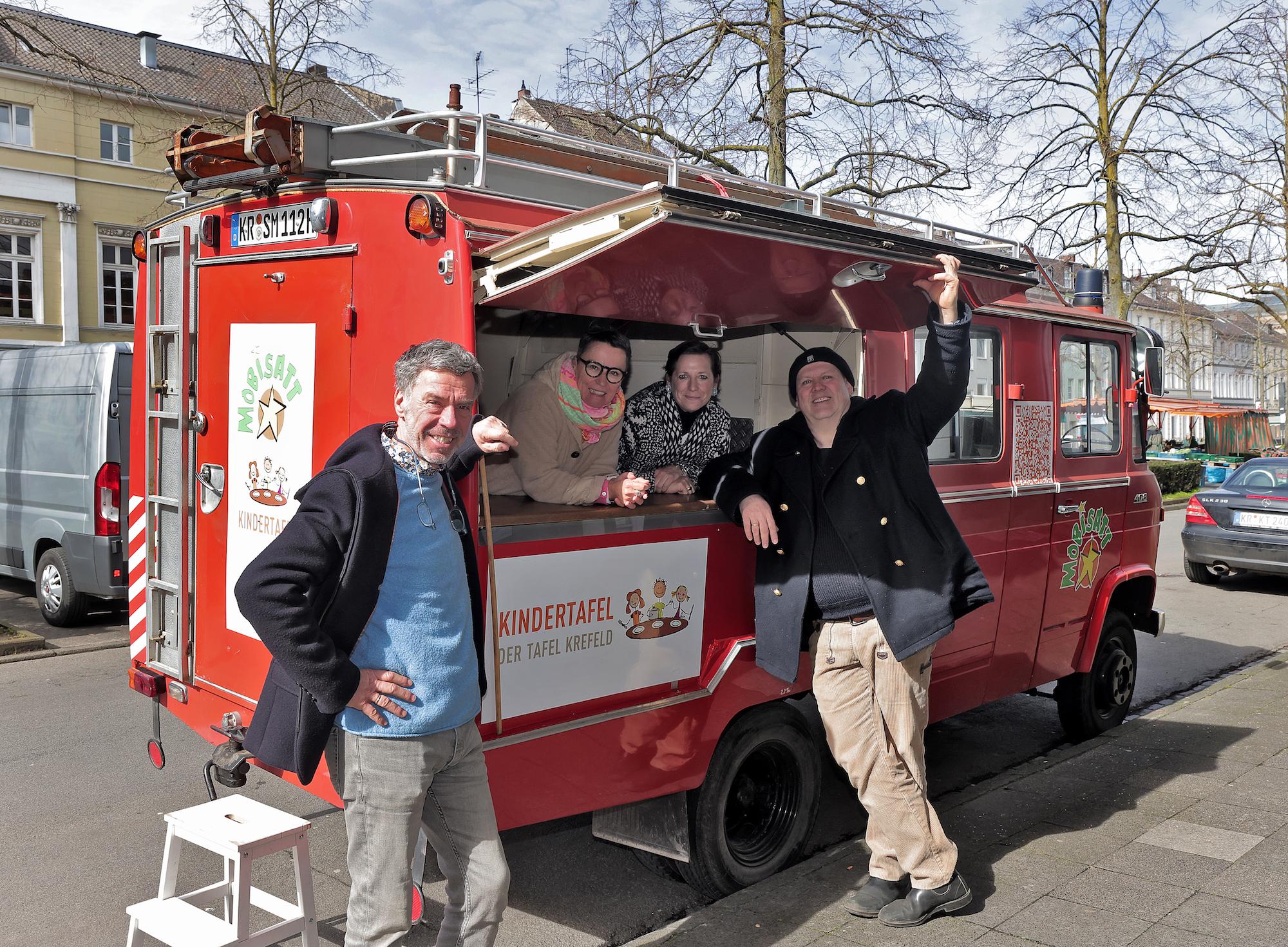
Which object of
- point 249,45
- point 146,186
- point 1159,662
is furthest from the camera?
point 146,186

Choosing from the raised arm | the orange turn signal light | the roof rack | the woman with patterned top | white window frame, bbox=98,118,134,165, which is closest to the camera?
the orange turn signal light

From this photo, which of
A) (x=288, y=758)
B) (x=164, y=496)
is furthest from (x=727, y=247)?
(x=164, y=496)

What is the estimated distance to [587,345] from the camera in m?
4.13

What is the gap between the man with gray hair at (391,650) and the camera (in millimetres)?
2615

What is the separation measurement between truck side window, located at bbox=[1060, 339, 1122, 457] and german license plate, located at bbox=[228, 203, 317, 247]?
13.9ft

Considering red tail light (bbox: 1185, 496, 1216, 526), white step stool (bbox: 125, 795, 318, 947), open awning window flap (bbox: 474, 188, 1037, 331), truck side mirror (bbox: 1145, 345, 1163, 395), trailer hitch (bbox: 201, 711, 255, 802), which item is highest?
open awning window flap (bbox: 474, 188, 1037, 331)


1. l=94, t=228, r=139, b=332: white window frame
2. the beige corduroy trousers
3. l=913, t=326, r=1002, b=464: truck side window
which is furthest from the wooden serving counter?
l=94, t=228, r=139, b=332: white window frame

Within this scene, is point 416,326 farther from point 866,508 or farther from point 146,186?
point 146,186

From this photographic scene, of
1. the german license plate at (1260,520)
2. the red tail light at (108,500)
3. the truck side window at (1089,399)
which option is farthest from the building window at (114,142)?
the truck side window at (1089,399)

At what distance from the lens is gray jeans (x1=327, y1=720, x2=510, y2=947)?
8.96 feet

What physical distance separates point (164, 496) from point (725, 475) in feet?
7.66

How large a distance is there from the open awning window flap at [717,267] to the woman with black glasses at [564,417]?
0.66 ft

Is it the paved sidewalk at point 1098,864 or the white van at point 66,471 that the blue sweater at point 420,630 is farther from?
the white van at point 66,471

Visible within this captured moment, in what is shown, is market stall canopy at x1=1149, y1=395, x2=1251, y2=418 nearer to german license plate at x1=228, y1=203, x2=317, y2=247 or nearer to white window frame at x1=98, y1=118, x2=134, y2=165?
white window frame at x1=98, y1=118, x2=134, y2=165
